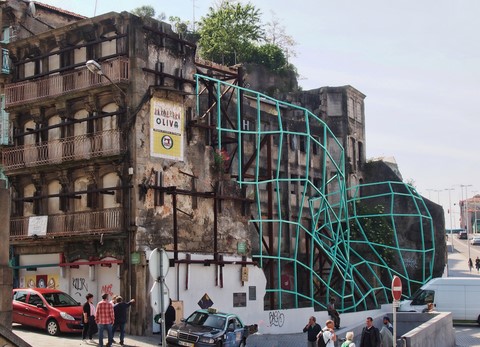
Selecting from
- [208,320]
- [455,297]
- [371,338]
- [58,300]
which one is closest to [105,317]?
[208,320]

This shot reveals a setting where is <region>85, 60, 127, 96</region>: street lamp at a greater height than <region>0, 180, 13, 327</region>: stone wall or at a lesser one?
greater

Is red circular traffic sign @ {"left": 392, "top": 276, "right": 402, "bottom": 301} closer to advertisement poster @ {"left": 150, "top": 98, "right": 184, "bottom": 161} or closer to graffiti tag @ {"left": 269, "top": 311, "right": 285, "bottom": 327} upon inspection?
advertisement poster @ {"left": 150, "top": 98, "right": 184, "bottom": 161}

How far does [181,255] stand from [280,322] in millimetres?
6435

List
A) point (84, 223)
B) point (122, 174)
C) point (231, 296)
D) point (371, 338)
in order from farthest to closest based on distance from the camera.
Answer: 1. point (231, 296)
2. point (84, 223)
3. point (122, 174)
4. point (371, 338)

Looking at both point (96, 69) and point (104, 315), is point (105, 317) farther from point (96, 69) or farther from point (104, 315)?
point (96, 69)

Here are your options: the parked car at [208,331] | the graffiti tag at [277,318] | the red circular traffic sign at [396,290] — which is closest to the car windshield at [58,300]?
the parked car at [208,331]

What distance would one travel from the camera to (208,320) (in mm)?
26125

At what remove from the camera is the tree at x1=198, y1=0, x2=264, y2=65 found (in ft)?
226

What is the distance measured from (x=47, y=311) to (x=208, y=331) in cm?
652

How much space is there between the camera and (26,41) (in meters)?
37.8

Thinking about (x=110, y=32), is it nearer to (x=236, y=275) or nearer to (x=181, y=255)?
(x=181, y=255)

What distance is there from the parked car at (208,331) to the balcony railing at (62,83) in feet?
39.5

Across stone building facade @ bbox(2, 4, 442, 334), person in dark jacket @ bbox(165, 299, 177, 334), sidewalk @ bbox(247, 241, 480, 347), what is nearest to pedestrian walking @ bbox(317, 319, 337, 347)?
sidewalk @ bbox(247, 241, 480, 347)

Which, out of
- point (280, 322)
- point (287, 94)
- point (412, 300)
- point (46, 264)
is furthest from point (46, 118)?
point (287, 94)
